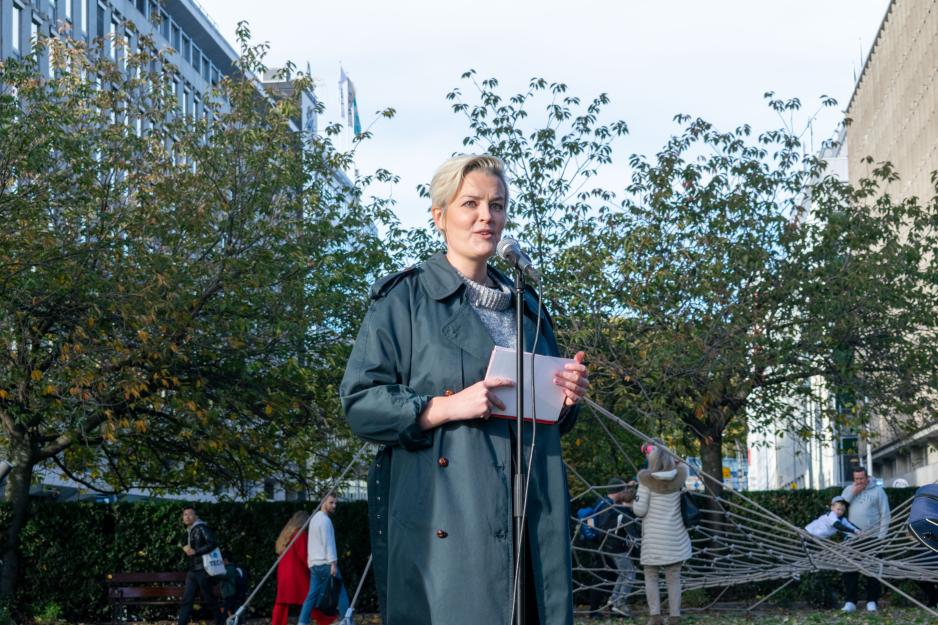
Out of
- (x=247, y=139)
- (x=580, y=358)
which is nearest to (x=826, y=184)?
(x=247, y=139)

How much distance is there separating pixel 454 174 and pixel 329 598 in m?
11.6

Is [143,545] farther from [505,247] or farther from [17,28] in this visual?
[17,28]

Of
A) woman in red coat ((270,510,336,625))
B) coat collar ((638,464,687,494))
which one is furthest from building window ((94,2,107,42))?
coat collar ((638,464,687,494))

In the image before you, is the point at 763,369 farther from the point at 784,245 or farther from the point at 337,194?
the point at 337,194

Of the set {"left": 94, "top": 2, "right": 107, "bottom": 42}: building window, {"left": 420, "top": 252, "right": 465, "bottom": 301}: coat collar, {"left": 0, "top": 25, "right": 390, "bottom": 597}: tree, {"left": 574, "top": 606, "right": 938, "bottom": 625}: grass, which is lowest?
{"left": 574, "top": 606, "right": 938, "bottom": 625}: grass

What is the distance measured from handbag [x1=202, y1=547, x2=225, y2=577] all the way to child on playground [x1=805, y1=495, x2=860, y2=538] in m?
7.02

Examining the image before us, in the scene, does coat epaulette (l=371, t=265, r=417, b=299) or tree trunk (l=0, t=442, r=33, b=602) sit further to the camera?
tree trunk (l=0, t=442, r=33, b=602)

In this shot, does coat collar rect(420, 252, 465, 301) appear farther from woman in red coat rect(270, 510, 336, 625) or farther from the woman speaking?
woman in red coat rect(270, 510, 336, 625)

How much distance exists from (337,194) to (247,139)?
254 centimetres

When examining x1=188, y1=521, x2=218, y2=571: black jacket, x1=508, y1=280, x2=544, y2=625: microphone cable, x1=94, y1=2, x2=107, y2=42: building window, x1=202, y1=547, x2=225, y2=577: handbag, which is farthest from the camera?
x1=94, y1=2, x2=107, y2=42: building window

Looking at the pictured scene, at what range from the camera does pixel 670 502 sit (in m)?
12.5

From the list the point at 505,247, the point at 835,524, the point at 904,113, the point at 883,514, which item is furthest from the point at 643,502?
the point at 904,113

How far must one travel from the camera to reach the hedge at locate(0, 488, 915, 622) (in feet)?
58.9

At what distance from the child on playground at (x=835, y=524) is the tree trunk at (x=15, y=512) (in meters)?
10.0
